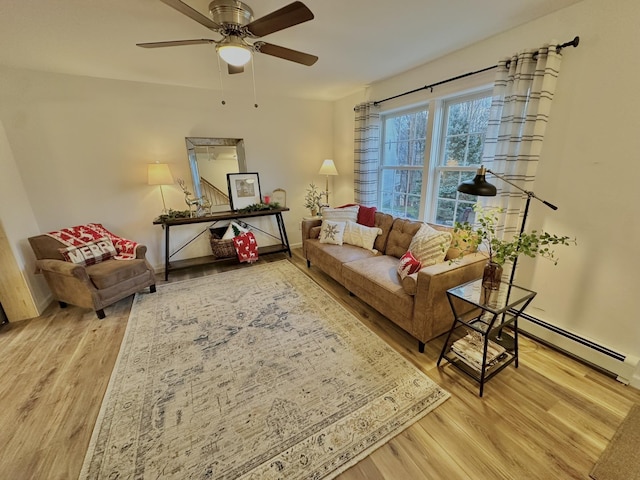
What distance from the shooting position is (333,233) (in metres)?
3.16

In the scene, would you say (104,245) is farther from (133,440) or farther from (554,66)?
(554,66)

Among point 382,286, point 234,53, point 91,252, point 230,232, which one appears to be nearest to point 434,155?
→ point 382,286

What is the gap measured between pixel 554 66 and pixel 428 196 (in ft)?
4.79

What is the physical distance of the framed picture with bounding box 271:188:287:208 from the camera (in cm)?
417

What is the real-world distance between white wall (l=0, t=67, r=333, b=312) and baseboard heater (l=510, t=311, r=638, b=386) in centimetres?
361

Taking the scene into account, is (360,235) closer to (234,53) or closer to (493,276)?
(493,276)

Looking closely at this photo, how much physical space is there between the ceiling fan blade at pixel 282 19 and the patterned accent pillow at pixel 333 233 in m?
2.01

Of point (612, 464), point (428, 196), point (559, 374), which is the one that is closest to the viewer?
point (612, 464)

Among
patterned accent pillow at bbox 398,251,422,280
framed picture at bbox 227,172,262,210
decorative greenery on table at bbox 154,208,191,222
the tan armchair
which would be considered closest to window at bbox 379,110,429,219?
patterned accent pillow at bbox 398,251,422,280

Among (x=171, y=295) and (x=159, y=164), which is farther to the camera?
(x=159, y=164)

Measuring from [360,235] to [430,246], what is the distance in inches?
37.8

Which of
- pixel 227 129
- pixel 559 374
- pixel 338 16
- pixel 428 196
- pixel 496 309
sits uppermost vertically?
pixel 338 16

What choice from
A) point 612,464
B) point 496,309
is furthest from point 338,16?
point 612,464

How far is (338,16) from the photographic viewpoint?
1780 millimetres
